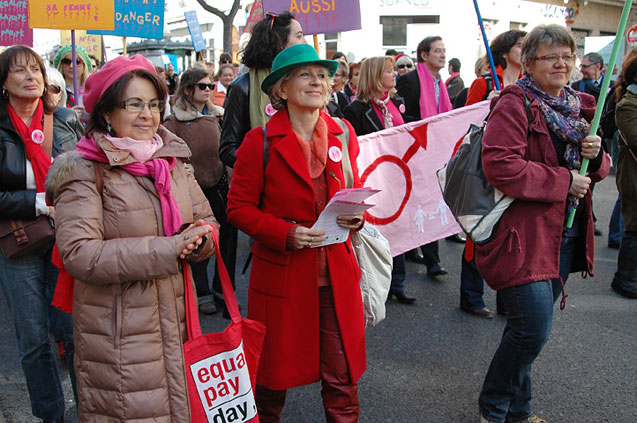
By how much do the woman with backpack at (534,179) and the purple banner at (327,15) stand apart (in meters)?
2.03

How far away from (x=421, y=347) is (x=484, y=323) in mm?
669

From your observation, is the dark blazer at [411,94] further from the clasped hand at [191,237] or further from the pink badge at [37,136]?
the clasped hand at [191,237]

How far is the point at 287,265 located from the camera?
2.67 meters

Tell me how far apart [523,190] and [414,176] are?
208 centimetres

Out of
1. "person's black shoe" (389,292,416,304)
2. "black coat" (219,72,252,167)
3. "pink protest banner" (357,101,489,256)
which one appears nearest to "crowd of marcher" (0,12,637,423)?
"black coat" (219,72,252,167)

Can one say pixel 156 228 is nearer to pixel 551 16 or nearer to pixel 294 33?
pixel 294 33

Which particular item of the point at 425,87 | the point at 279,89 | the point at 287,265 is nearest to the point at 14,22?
the point at 425,87

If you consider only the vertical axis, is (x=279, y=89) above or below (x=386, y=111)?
below

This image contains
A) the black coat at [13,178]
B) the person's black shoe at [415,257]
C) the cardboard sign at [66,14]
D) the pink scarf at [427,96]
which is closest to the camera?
the black coat at [13,178]

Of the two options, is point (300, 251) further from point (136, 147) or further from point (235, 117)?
point (235, 117)

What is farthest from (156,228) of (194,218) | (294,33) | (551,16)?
(551,16)

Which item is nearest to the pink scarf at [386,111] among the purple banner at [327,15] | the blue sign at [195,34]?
the purple banner at [327,15]

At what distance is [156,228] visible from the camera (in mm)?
2223

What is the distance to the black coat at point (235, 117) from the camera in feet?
12.8
